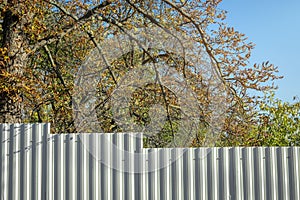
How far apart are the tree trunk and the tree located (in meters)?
0.02

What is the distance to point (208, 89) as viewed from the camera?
869 centimetres

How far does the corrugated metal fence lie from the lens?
5.56 m

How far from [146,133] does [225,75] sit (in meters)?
1.91

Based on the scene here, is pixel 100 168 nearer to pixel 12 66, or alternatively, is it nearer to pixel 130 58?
pixel 12 66

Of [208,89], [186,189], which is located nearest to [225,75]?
[208,89]

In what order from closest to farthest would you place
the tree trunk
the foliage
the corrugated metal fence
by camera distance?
the corrugated metal fence → the tree trunk → the foliage

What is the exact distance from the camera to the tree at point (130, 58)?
8.16m

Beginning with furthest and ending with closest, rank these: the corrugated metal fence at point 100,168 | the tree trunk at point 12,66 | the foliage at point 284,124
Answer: the foliage at point 284,124 < the tree trunk at point 12,66 < the corrugated metal fence at point 100,168

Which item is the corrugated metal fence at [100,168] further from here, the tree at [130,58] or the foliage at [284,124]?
the foliage at [284,124]

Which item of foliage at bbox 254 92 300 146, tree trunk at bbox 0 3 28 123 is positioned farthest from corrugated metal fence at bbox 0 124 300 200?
foliage at bbox 254 92 300 146

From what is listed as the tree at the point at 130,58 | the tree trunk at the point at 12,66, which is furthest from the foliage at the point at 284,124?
the tree trunk at the point at 12,66

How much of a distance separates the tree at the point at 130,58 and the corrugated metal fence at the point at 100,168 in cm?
207

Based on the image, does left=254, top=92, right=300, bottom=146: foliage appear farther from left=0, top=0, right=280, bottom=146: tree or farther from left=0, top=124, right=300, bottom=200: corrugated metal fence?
left=0, top=124, right=300, bottom=200: corrugated metal fence

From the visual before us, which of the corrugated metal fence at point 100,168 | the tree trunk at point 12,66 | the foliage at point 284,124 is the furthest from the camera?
the foliage at point 284,124
